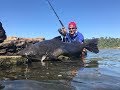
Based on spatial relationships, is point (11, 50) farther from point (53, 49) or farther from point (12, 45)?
point (53, 49)

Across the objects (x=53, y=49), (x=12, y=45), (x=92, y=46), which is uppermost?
(x=12, y=45)

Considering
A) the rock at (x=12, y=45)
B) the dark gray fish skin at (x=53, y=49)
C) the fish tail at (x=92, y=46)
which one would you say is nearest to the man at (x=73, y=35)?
the fish tail at (x=92, y=46)

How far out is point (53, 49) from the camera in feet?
41.9

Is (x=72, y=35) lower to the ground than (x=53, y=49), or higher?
higher

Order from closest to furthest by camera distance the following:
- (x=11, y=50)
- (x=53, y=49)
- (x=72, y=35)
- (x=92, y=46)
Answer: (x=53, y=49) → (x=11, y=50) → (x=92, y=46) → (x=72, y=35)

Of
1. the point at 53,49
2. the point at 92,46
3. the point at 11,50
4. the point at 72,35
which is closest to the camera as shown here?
the point at 53,49

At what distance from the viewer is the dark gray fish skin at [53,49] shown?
1232cm

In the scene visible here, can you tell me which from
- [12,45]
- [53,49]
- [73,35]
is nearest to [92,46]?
Result: [73,35]

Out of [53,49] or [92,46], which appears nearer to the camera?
[53,49]

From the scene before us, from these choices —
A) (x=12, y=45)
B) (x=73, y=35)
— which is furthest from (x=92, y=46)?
(x=12, y=45)

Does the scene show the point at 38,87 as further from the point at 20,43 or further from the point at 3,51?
the point at 20,43

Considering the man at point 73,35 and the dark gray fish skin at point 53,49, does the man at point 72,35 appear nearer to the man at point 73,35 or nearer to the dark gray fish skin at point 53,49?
the man at point 73,35

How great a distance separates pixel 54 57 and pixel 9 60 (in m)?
2.60

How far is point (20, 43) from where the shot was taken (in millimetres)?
15336
